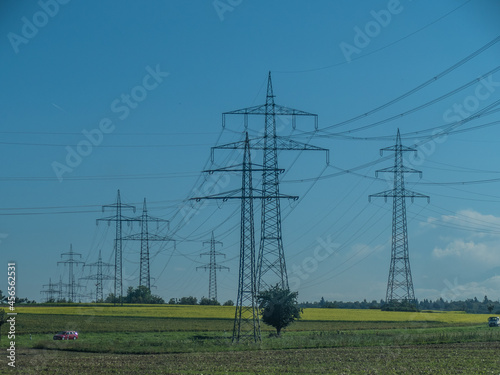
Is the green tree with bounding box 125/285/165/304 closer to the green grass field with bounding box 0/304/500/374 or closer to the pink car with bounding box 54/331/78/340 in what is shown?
the green grass field with bounding box 0/304/500/374

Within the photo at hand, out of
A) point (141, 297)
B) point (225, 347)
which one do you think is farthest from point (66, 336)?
point (141, 297)

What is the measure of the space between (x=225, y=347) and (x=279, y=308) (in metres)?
17.9

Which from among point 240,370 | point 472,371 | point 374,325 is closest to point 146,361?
point 240,370

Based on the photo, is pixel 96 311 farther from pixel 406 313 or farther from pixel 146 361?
pixel 146 361

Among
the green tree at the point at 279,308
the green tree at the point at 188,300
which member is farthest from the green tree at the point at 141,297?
the green tree at the point at 279,308

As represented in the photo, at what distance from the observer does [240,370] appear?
3788 cm

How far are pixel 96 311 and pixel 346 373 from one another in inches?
2919

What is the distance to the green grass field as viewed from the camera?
1555 inches

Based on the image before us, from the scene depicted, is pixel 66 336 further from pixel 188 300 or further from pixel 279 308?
pixel 188 300

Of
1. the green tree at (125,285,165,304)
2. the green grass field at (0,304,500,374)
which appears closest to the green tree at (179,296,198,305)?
the green tree at (125,285,165,304)

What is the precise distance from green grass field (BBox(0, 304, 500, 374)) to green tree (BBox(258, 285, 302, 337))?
282cm

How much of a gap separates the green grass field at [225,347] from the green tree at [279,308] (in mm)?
2823

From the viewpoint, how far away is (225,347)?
56.0 metres

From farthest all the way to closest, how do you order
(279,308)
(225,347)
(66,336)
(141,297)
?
(141,297), (279,308), (66,336), (225,347)
